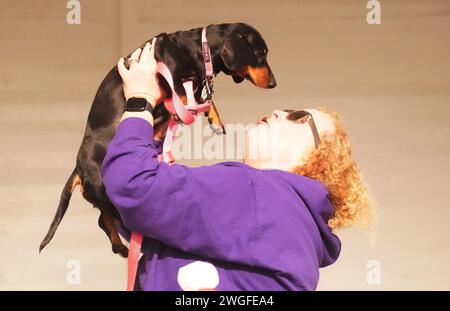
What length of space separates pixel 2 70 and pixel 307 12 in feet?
3.93

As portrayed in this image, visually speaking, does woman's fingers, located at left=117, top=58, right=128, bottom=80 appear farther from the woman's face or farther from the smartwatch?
the woman's face

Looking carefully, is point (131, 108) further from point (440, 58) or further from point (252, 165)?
point (440, 58)

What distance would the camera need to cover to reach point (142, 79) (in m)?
1.38

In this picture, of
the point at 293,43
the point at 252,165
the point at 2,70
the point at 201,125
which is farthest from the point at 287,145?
the point at 2,70

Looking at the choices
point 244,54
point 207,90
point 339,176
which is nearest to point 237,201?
point 339,176

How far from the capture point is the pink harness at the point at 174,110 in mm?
1342

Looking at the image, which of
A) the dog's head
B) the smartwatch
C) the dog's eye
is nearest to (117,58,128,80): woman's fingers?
the smartwatch

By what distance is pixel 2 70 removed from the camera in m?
2.44

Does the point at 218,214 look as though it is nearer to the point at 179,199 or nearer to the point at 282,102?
the point at 179,199

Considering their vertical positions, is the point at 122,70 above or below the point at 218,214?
above

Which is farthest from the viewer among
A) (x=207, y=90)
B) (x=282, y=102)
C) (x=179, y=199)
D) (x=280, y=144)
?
(x=282, y=102)

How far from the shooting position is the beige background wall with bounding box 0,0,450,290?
2.44m

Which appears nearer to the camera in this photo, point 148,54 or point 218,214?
point 218,214

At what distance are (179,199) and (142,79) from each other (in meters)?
0.32
